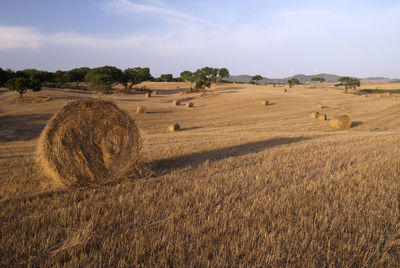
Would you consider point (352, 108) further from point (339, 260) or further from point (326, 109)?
point (339, 260)

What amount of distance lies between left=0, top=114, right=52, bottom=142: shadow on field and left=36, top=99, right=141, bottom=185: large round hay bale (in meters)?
12.1

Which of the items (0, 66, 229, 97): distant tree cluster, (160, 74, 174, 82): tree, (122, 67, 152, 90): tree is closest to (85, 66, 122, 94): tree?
(0, 66, 229, 97): distant tree cluster

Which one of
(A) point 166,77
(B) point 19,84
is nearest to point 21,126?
(B) point 19,84

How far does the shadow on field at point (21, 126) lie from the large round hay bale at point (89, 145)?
39.7 feet

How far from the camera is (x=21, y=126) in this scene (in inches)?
758

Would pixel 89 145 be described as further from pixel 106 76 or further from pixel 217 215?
pixel 106 76

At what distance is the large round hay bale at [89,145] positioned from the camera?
5.95 m

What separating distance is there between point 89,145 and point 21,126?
1626cm

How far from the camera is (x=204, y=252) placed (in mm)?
3217

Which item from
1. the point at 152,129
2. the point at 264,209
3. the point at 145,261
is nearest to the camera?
the point at 145,261

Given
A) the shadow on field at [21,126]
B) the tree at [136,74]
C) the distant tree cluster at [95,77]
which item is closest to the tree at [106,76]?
the distant tree cluster at [95,77]

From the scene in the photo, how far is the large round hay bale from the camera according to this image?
5945mm

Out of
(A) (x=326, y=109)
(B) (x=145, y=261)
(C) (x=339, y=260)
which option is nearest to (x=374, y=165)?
(C) (x=339, y=260)

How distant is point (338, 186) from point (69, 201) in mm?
5183
